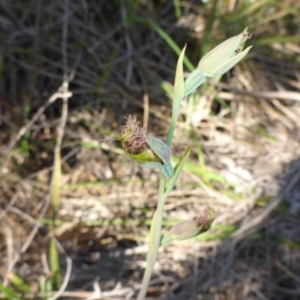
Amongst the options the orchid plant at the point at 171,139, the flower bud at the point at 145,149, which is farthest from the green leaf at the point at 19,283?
the flower bud at the point at 145,149

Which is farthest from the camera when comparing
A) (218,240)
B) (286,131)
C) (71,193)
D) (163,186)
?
(286,131)

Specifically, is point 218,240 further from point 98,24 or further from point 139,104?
point 98,24

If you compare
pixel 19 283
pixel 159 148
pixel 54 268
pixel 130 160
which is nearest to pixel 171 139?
pixel 159 148

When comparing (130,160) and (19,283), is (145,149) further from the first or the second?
(130,160)

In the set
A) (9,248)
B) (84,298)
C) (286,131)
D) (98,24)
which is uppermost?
(98,24)

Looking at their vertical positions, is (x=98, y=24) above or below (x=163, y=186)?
above

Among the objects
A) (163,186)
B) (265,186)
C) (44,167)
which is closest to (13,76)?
(44,167)

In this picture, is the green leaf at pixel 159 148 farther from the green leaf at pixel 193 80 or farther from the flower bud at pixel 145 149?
the green leaf at pixel 193 80
